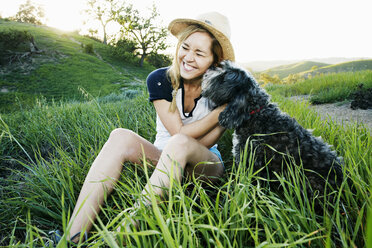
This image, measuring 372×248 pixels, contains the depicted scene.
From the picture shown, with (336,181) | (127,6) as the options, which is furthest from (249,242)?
(127,6)

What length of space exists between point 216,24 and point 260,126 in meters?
1.14

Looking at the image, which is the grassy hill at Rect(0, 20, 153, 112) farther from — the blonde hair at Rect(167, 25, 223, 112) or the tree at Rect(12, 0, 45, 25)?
the tree at Rect(12, 0, 45, 25)

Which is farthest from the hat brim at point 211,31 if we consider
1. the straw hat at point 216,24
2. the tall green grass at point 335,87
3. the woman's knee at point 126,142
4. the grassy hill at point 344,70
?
the grassy hill at point 344,70

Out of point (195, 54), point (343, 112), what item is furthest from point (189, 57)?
point (343, 112)

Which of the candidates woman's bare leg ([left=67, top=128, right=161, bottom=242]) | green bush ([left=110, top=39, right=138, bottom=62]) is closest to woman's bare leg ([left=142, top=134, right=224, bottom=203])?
woman's bare leg ([left=67, top=128, right=161, bottom=242])

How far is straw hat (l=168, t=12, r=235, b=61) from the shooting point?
2123 mm

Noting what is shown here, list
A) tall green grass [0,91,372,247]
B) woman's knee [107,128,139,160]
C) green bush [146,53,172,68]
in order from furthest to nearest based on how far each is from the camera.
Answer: green bush [146,53,172,68]
woman's knee [107,128,139,160]
tall green grass [0,91,372,247]

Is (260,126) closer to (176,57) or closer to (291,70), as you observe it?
(176,57)

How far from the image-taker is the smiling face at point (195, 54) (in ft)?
7.28

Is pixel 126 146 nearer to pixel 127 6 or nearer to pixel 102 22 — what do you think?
pixel 127 6

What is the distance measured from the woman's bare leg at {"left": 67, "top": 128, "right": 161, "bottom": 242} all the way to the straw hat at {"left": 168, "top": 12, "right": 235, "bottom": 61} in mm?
1336

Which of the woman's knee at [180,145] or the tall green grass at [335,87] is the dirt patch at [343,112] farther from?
the woman's knee at [180,145]

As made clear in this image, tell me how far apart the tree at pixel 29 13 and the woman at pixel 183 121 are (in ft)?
232

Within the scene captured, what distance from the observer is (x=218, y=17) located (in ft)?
7.21
